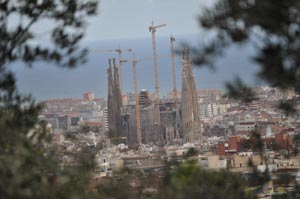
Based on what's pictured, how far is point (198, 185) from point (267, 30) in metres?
1.32

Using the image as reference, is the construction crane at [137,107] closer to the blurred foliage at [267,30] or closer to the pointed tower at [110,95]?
the pointed tower at [110,95]

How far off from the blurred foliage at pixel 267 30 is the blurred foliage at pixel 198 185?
910 mm

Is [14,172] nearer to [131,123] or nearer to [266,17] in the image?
[266,17]

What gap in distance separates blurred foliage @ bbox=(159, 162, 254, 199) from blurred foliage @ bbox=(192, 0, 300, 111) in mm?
910

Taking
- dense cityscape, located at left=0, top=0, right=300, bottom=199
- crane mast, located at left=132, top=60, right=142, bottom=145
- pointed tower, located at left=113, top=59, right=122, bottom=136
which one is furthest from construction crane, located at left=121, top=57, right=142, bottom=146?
dense cityscape, located at left=0, top=0, right=300, bottom=199

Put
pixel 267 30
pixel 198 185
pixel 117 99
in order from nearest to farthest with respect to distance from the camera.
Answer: pixel 267 30 → pixel 198 185 → pixel 117 99

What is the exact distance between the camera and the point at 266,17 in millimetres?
2902

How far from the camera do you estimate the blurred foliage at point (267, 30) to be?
9.59 ft

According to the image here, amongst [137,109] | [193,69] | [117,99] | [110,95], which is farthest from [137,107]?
[193,69]

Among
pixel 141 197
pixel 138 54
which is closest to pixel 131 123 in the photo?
pixel 138 54

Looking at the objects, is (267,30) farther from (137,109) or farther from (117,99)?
(137,109)

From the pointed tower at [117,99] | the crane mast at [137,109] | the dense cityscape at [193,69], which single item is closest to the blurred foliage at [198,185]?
the dense cityscape at [193,69]

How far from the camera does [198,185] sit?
13.4ft

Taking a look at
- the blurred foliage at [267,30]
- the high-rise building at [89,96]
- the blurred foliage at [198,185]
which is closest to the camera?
the blurred foliage at [267,30]
